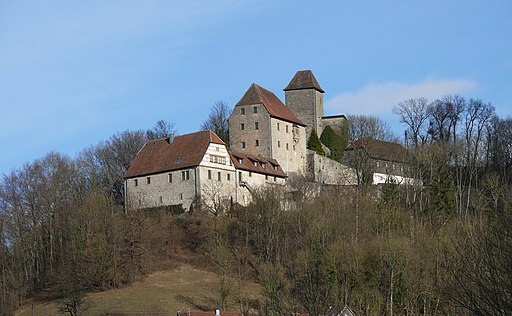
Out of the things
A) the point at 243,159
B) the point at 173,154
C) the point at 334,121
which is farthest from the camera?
the point at 334,121

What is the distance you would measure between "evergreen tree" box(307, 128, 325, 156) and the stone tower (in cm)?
75

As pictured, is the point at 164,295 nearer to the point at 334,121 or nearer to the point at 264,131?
the point at 264,131

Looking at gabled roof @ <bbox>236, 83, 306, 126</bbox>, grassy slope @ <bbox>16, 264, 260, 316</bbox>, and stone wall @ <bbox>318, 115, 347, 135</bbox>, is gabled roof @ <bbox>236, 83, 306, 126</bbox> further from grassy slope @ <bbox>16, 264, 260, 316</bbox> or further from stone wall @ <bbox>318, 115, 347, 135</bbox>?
grassy slope @ <bbox>16, 264, 260, 316</bbox>

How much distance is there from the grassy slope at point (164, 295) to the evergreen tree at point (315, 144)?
24542mm

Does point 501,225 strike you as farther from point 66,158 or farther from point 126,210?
point 66,158

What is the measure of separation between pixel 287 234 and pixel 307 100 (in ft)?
90.8

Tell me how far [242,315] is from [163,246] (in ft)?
65.3

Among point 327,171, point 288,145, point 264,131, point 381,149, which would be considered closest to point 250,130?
point 264,131

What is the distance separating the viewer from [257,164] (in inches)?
2995

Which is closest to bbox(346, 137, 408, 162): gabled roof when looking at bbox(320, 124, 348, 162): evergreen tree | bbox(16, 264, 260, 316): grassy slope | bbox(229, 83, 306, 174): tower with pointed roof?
bbox(320, 124, 348, 162): evergreen tree

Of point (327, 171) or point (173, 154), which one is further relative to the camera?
point (327, 171)

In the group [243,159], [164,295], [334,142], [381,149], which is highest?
[334,142]

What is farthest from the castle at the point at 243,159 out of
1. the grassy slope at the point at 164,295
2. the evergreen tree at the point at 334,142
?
the grassy slope at the point at 164,295

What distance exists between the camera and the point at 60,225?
67.8 metres
